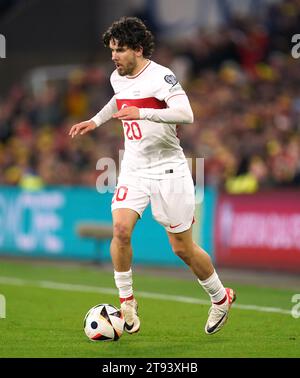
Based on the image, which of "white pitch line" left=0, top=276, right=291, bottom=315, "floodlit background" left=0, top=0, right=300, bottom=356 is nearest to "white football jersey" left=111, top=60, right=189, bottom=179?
"floodlit background" left=0, top=0, right=300, bottom=356

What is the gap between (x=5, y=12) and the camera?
98.3 feet

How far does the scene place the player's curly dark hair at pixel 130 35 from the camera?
9.42 metres

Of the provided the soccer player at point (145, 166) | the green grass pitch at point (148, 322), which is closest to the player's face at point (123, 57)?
the soccer player at point (145, 166)

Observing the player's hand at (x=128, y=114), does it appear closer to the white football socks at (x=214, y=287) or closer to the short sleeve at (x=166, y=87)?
the short sleeve at (x=166, y=87)

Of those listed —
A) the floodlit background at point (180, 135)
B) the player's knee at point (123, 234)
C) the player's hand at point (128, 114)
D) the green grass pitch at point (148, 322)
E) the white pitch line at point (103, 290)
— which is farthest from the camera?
the floodlit background at point (180, 135)

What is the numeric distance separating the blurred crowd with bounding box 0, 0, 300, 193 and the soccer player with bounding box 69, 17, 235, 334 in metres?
8.08

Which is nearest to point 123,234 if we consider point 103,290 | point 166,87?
point 166,87

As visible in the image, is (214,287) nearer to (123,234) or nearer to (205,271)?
(205,271)

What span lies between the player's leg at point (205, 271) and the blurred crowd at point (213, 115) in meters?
7.90

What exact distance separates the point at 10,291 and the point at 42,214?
6.72 metres

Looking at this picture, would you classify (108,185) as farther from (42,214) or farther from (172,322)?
(172,322)

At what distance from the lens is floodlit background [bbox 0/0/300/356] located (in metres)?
17.5

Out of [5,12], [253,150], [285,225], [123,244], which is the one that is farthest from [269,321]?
[5,12]

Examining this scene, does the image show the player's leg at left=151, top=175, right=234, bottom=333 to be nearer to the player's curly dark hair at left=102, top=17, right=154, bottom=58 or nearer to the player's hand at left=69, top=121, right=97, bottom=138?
the player's hand at left=69, top=121, right=97, bottom=138
